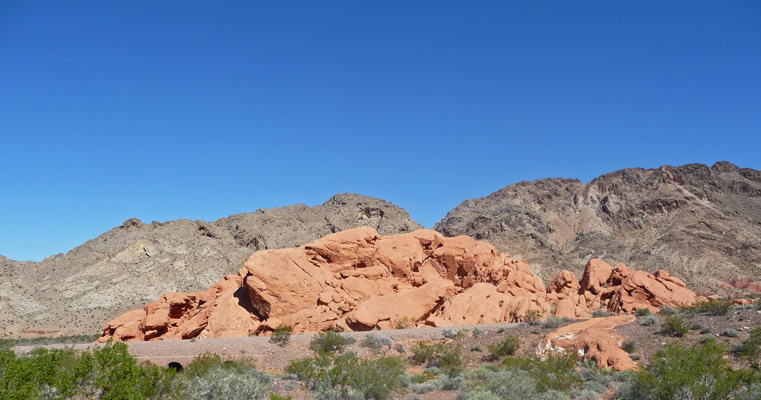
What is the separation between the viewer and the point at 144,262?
2148 inches

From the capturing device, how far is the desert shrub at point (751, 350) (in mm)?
15144

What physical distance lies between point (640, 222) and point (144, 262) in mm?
71251

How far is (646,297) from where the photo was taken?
29094 millimetres

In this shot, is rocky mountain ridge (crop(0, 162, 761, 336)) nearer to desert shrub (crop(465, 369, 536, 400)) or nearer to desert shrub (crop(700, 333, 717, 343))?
desert shrub (crop(700, 333, 717, 343))

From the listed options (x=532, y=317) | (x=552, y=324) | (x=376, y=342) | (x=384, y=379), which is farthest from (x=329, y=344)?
(x=532, y=317)

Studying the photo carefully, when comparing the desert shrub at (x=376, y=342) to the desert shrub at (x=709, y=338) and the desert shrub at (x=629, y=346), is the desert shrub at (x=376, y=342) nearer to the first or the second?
the desert shrub at (x=629, y=346)

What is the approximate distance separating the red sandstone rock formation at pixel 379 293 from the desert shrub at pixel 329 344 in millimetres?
4511

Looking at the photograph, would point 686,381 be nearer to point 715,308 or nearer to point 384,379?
point 384,379

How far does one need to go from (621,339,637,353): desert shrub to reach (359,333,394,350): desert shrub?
9675 mm

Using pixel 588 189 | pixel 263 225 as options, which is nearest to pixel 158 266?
pixel 263 225

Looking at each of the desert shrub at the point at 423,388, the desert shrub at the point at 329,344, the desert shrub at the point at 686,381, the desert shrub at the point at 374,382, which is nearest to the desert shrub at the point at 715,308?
the desert shrub at the point at 686,381

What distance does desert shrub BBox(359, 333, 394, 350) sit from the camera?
21.8 m

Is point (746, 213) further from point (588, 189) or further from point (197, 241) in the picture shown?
point (197, 241)

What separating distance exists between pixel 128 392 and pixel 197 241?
5358 centimetres
